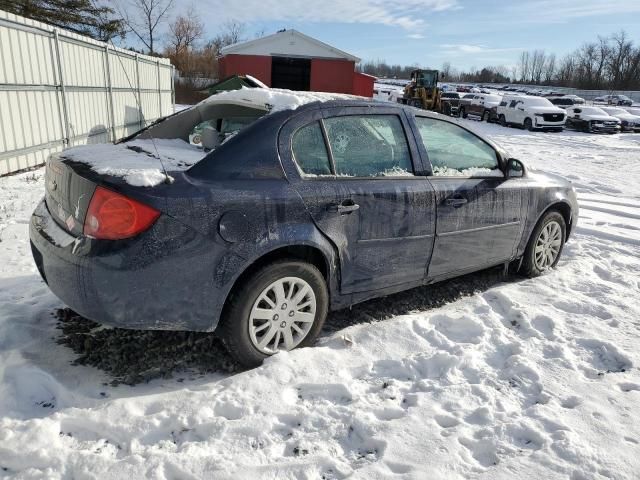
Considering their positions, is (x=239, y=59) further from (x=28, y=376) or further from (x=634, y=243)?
(x=28, y=376)

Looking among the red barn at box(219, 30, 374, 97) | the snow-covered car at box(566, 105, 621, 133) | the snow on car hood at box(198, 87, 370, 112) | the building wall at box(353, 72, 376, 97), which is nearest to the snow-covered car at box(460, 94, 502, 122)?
the snow-covered car at box(566, 105, 621, 133)

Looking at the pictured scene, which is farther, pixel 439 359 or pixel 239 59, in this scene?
pixel 239 59

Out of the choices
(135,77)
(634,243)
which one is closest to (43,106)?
(135,77)

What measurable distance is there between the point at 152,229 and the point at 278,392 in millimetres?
1112

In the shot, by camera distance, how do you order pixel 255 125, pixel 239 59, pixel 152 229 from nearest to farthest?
pixel 152 229 → pixel 255 125 → pixel 239 59

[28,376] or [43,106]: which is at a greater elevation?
[43,106]

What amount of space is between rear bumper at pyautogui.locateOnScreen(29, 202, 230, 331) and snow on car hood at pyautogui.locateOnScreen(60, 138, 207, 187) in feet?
0.95

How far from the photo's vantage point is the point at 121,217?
2508mm

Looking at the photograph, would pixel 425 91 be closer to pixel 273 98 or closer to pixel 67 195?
pixel 273 98

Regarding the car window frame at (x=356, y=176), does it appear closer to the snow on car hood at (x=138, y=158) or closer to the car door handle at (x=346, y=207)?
the car door handle at (x=346, y=207)

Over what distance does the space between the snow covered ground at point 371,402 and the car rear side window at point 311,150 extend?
1140 mm

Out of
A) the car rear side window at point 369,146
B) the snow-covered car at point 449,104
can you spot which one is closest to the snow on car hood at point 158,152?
the car rear side window at point 369,146

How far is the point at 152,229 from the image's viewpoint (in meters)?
2.52

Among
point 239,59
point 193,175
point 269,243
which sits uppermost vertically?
Answer: point 239,59
